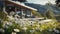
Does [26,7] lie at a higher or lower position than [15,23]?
higher

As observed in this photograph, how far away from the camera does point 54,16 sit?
2.26m

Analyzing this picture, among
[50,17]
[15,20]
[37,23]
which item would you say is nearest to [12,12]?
[15,20]

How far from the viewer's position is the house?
2.21 metres

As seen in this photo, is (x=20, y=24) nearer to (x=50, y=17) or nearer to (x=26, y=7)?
(x=26, y=7)

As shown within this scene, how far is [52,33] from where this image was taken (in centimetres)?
226

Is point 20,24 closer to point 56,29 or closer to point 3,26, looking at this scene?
point 3,26

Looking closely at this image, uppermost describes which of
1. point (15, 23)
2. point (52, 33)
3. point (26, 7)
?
point (26, 7)

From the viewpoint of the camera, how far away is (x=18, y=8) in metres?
2.23

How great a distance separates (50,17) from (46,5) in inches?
6.0

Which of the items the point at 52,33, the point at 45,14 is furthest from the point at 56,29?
the point at 45,14

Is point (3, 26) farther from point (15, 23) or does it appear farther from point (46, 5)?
point (46, 5)

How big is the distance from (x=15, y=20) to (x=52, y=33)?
0.47 m

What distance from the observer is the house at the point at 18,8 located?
87.1 inches

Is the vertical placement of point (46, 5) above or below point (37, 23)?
above
